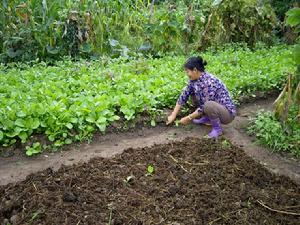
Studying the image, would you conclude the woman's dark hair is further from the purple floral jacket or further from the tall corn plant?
the tall corn plant

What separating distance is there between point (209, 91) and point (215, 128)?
18.9 inches

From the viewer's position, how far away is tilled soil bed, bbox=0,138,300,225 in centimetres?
341

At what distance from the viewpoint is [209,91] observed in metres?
5.22

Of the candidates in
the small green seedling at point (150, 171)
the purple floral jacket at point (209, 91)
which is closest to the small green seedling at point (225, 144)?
the purple floral jacket at point (209, 91)

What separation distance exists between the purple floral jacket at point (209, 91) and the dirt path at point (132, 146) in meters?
0.35

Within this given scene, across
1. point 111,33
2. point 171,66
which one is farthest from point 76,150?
point 111,33

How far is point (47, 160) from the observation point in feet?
15.0

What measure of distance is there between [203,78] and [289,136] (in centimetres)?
128

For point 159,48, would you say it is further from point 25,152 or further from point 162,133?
point 25,152

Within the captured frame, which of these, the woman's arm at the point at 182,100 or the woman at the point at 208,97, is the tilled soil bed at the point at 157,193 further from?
the woman's arm at the point at 182,100

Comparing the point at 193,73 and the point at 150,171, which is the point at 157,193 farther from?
the point at 193,73

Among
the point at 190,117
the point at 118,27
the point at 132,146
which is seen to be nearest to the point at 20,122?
the point at 132,146

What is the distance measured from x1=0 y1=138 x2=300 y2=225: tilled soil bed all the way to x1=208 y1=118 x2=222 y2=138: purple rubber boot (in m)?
0.74

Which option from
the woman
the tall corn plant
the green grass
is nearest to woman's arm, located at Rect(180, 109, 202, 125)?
the woman
